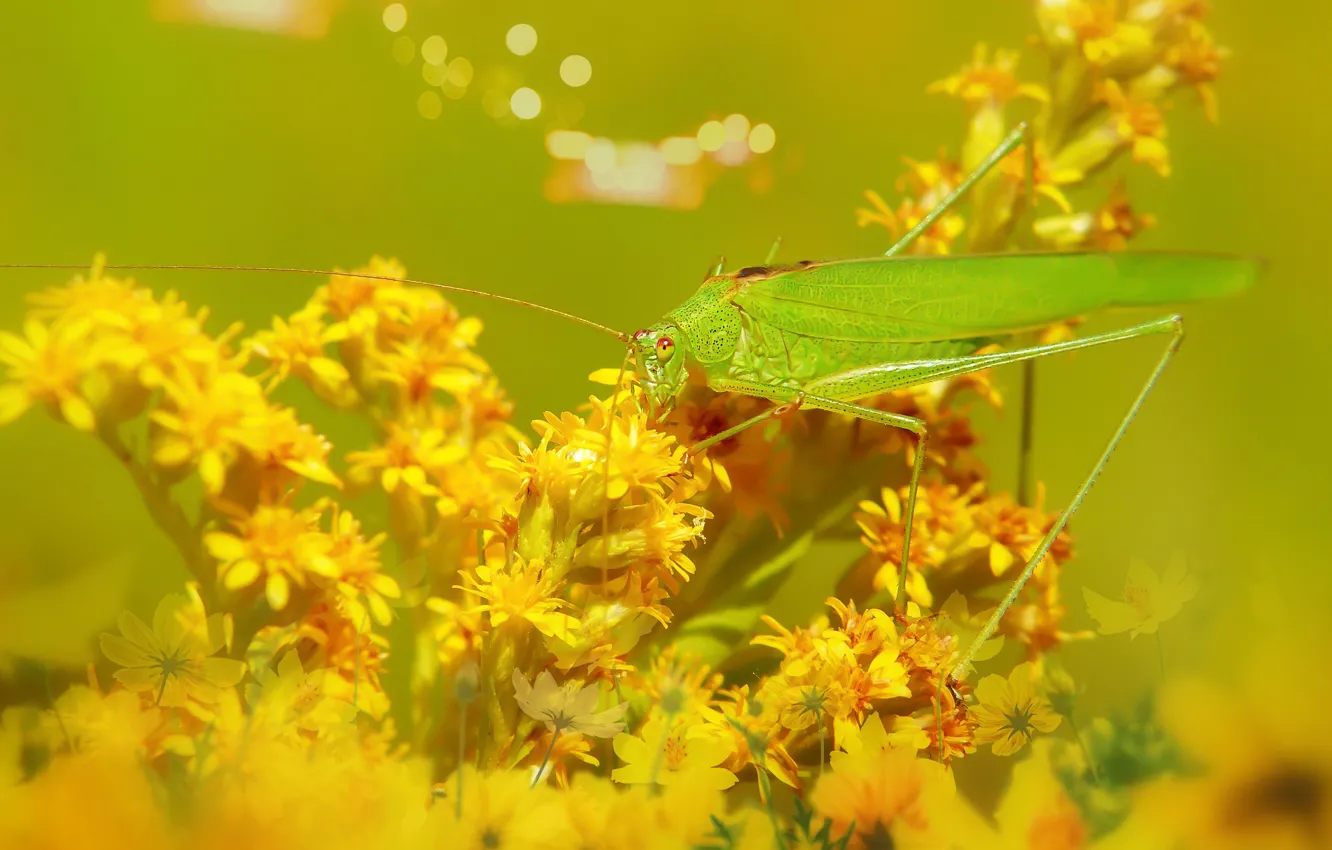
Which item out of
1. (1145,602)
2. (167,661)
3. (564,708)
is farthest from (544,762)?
(1145,602)

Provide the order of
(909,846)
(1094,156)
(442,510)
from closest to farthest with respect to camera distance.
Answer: (909,846)
(442,510)
(1094,156)

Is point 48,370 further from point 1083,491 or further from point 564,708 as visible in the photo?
point 1083,491

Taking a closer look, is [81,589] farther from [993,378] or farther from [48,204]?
[993,378]

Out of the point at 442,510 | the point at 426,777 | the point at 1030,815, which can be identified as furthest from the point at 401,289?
the point at 1030,815

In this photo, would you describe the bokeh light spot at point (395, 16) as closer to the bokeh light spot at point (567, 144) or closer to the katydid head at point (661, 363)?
the bokeh light spot at point (567, 144)

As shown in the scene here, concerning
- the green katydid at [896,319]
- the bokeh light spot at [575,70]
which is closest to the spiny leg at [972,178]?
the green katydid at [896,319]

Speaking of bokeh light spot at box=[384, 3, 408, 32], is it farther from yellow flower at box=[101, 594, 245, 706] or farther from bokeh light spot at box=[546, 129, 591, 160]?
yellow flower at box=[101, 594, 245, 706]

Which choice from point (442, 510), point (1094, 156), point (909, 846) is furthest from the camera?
point (1094, 156)

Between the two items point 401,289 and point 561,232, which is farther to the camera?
point 561,232
